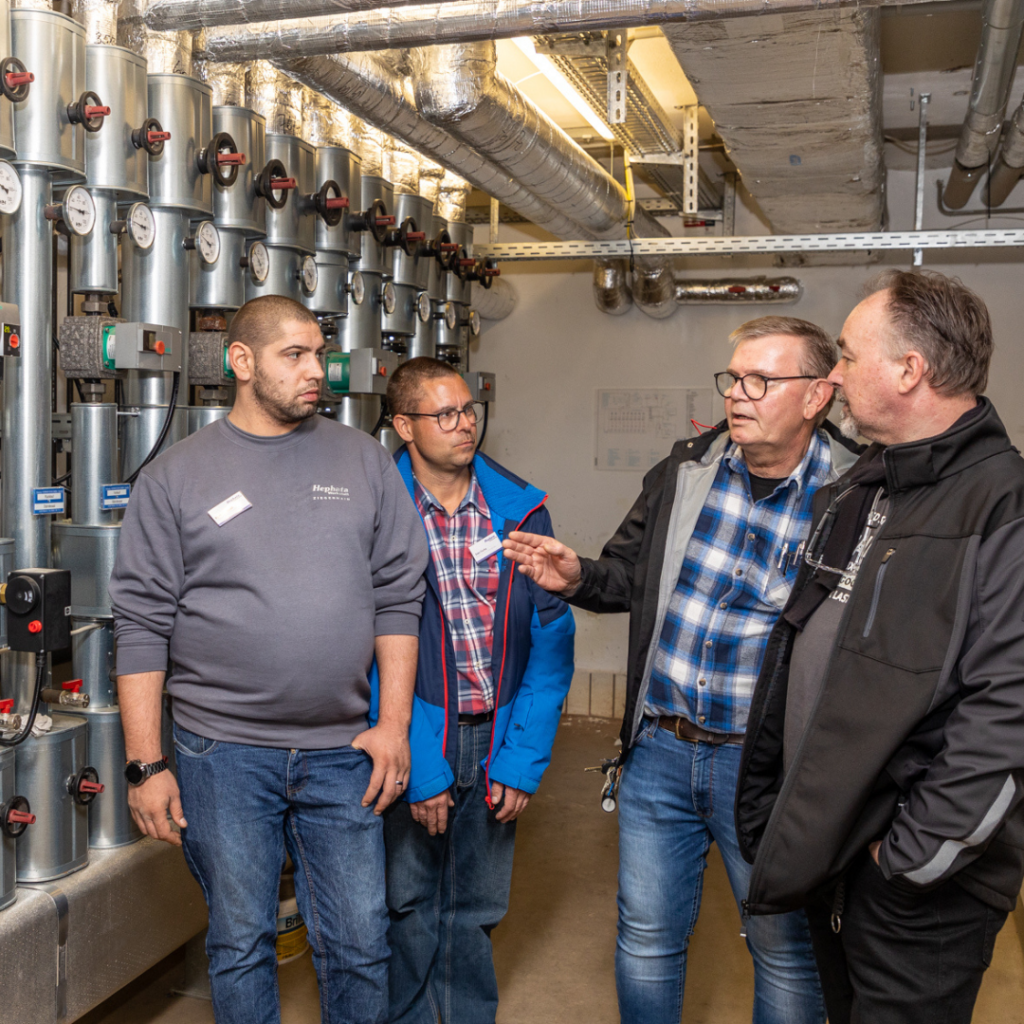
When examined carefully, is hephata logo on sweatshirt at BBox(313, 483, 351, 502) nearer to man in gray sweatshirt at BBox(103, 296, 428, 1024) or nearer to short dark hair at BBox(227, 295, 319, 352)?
man in gray sweatshirt at BBox(103, 296, 428, 1024)

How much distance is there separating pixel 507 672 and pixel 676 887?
506 millimetres

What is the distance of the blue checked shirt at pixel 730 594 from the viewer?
66.2 inches

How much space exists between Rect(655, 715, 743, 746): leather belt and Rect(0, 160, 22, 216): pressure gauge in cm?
156

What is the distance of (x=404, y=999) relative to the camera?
1950mm

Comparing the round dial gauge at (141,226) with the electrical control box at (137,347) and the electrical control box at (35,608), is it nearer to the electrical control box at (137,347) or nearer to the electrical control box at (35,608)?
the electrical control box at (137,347)

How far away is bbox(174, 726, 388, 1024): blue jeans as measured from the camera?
5.58ft

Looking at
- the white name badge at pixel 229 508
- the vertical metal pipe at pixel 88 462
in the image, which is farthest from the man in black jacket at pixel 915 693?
the vertical metal pipe at pixel 88 462

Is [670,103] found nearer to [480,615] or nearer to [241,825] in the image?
[480,615]

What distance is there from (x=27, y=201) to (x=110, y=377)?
39 cm

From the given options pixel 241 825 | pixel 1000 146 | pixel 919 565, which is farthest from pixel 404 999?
pixel 1000 146

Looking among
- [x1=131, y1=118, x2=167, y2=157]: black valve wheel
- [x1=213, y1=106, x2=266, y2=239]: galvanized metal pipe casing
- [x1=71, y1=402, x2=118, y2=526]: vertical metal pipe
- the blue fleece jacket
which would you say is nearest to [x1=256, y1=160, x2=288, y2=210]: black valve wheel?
[x1=213, y1=106, x2=266, y2=239]: galvanized metal pipe casing

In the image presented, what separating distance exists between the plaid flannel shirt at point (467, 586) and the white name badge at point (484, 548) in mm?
10

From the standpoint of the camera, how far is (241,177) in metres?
2.44

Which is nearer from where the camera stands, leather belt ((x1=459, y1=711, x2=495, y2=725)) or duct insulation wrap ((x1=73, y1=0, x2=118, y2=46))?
leather belt ((x1=459, y1=711, x2=495, y2=725))
